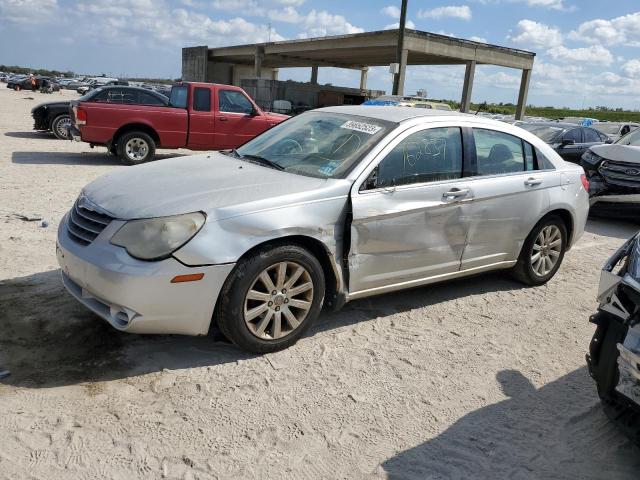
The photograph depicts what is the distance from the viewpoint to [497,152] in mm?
5074

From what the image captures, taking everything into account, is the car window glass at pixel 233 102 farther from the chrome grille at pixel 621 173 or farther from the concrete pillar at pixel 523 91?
the concrete pillar at pixel 523 91

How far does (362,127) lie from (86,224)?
2.19 m

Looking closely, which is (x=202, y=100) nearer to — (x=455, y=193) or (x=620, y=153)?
(x=620, y=153)

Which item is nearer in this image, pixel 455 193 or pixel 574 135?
pixel 455 193

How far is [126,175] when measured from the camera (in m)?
4.25

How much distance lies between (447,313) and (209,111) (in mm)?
8672

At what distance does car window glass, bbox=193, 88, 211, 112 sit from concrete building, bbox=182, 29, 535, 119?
582 inches

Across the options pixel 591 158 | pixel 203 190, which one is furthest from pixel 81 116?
pixel 591 158

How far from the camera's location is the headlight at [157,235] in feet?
11.0

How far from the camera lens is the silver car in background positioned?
3.42m

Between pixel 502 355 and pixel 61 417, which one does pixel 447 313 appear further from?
pixel 61 417

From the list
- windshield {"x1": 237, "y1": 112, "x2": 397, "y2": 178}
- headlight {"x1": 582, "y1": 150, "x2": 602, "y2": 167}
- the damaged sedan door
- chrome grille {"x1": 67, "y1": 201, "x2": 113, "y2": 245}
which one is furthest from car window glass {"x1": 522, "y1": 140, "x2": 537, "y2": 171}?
headlight {"x1": 582, "y1": 150, "x2": 602, "y2": 167}

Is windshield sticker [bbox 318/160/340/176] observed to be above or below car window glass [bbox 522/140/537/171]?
below

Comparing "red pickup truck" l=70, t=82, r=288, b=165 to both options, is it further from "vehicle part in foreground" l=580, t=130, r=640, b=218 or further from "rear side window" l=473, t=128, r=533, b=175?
"rear side window" l=473, t=128, r=533, b=175
